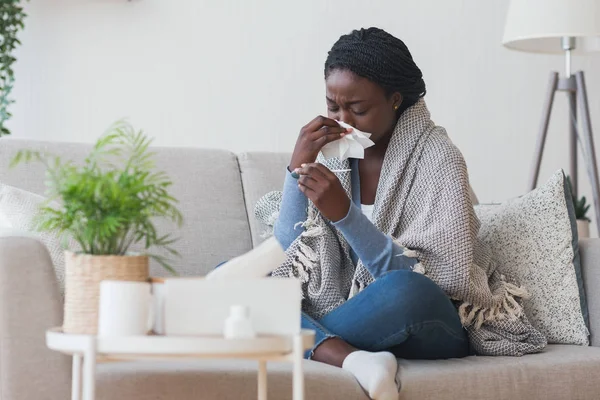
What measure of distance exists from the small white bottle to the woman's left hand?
69cm

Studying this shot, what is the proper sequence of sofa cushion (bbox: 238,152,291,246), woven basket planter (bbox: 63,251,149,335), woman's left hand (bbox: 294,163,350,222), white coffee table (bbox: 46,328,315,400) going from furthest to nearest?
1. sofa cushion (bbox: 238,152,291,246)
2. woman's left hand (bbox: 294,163,350,222)
3. woven basket planter (bbox: 63,251,149,335)
4. white coffee table (bbox: 46,328,315,400)

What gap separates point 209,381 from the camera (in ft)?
5.31

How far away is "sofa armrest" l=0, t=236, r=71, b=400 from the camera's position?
59.4 inches

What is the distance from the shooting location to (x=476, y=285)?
6.63 ft

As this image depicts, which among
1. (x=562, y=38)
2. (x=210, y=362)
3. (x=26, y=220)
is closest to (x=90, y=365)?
(x=210, y=362)

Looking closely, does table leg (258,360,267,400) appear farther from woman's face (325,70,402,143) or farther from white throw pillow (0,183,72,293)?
woman's face (325,70,402,143)

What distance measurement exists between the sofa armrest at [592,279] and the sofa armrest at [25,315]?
1237 mm

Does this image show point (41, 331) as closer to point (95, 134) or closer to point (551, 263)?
point (551, 263)

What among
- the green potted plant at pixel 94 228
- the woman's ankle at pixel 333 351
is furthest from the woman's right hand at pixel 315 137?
the green potted plant at pixel 94 228

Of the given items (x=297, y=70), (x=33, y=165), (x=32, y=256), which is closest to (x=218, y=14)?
(x=297, y=70)

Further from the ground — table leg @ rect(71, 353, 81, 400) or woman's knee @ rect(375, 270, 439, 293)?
woman's knee @ rect(375, 270, 439, 293)

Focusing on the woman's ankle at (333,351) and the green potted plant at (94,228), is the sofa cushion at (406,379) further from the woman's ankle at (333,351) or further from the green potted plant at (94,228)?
the green potted plant at (94,228)

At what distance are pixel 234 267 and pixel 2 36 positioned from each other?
181 centimetres

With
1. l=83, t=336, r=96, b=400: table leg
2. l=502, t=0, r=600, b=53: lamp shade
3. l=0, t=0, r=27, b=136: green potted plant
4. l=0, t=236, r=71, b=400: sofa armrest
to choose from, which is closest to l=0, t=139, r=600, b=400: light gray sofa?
l=0, t=236, r=71, b=400: sofa armrest
